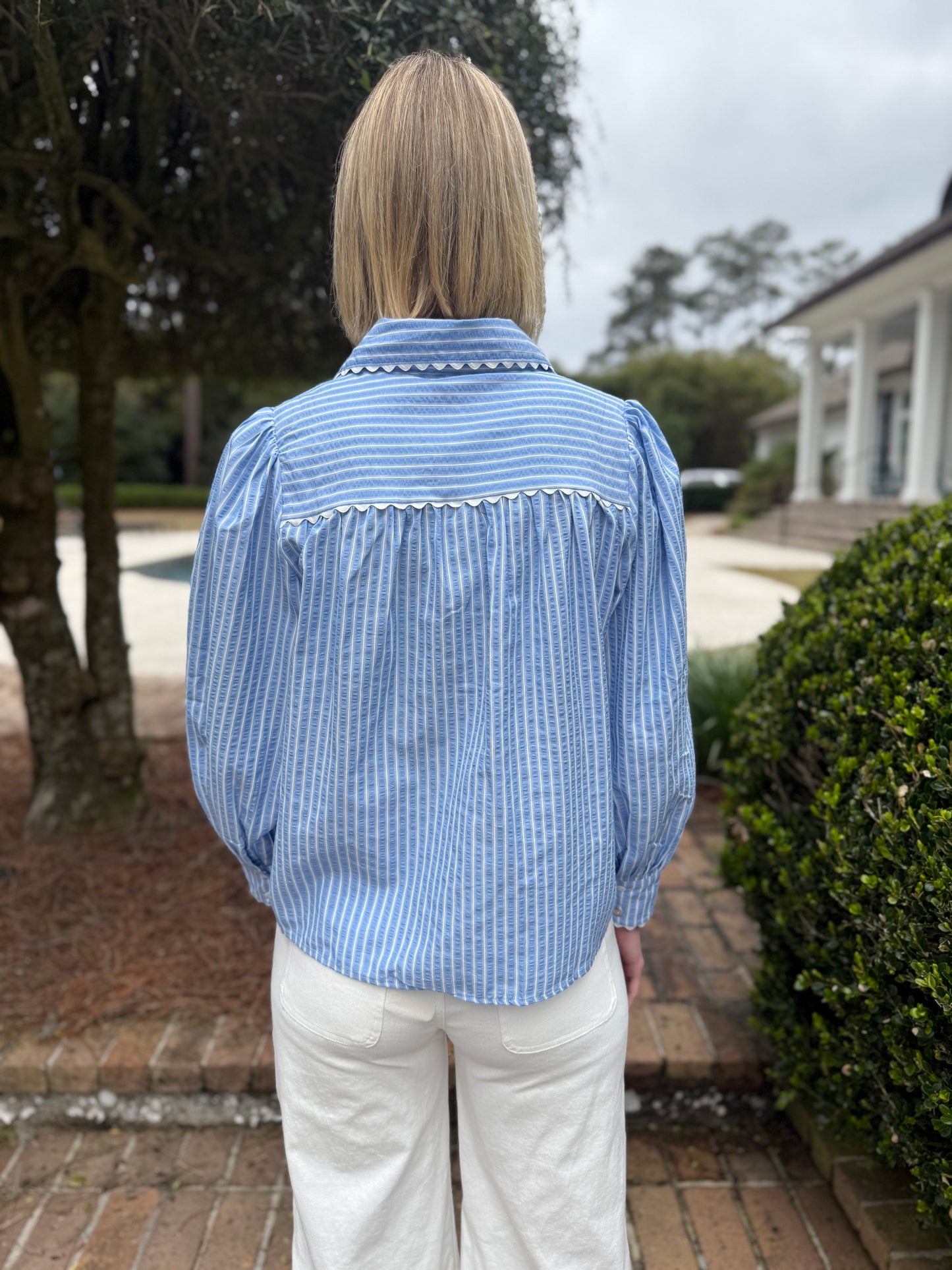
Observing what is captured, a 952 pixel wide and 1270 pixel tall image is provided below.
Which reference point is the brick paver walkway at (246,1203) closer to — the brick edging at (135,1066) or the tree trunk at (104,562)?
the brick edging at (135,1066)

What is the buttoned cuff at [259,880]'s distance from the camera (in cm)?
125

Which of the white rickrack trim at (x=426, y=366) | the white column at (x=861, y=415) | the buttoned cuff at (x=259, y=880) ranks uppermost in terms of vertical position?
the white column at (x=861, y=415)

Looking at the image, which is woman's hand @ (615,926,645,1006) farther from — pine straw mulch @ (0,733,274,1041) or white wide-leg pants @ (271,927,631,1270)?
pine straw mulch @ (0,733,274,1041)

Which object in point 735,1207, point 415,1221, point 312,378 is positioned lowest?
point 735,1207

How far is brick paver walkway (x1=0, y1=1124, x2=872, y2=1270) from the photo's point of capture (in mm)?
1776

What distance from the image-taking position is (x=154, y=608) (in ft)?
31.5

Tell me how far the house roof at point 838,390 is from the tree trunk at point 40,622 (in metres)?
18.4

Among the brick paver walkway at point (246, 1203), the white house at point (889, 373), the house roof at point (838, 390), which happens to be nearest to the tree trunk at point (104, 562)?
the brick paver walkway at point (246, 1203)

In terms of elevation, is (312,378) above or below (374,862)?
above

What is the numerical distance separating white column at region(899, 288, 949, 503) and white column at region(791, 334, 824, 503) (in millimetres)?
4522

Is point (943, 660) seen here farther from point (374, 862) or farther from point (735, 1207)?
point (735, 1207)

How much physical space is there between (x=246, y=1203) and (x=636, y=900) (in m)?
1.30

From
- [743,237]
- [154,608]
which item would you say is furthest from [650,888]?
[743,237]

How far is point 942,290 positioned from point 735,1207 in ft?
54.8
